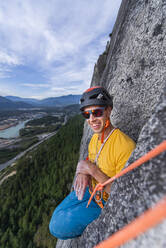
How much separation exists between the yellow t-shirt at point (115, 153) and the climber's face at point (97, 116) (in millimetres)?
294

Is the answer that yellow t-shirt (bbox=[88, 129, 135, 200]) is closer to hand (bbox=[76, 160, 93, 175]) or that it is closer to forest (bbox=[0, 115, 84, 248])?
hand (bbox=[76, 160, 93, 175])

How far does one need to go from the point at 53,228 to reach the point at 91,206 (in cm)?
83

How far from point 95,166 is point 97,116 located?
0.88m

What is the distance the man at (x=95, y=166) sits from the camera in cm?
156

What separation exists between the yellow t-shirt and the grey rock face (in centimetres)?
31

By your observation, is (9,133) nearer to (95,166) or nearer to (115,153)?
(95,166)

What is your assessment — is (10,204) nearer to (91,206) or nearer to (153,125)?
(91,206)

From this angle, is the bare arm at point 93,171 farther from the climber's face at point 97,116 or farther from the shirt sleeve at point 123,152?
the climber's face at point 97,116

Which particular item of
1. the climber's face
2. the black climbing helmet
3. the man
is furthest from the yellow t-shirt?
the black climbing helmet

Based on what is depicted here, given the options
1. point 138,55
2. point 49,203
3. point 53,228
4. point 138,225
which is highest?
point 138,55

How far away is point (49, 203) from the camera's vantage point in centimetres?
1350

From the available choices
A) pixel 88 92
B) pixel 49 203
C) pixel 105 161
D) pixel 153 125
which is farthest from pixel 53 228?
pixel 49 203

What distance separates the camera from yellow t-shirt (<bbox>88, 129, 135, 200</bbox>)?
144 centimetres

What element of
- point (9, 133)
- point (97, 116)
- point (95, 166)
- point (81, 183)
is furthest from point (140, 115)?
point (9, 133)
